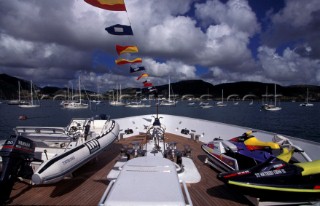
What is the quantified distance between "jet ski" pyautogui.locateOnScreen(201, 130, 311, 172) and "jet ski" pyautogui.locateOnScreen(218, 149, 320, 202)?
1.00m

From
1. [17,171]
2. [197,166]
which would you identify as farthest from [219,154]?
[17,171]

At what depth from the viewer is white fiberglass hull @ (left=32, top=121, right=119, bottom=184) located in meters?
3.95

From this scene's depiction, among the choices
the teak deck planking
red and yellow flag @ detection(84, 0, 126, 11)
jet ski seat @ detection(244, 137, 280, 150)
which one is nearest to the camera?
the teak deck planking

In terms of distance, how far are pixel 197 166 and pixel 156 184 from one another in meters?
4.20

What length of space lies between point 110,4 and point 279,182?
6.07m

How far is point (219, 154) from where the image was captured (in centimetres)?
571

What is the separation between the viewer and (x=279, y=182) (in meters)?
3.67

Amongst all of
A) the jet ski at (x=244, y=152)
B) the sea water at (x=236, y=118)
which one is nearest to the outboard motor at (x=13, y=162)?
the jet ski at (x=244, y=152)

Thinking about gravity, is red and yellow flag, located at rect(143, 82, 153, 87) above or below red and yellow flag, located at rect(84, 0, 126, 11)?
below

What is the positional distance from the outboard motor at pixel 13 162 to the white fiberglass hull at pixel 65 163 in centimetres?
48

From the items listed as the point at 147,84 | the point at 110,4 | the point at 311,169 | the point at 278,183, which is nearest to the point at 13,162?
the point at 110,4

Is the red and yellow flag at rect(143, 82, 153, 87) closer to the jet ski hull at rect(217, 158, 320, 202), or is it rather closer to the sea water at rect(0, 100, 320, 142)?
the sea water at rect(0, 100, 320, 142)

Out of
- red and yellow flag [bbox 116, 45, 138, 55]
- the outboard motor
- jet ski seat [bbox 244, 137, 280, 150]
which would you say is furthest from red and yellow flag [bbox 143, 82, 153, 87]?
the outboard motor

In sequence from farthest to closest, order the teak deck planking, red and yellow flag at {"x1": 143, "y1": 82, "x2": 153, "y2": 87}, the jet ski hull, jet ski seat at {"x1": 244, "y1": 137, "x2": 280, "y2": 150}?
red and yellow flag at {"x1": 143, "y1": 82, "x2": 153, "y2": 87}, jet ski seat at {"x1": 244, "y1": 137, "x2": 280, "y2": 150}, the teak deck planking, the jet ski hull
